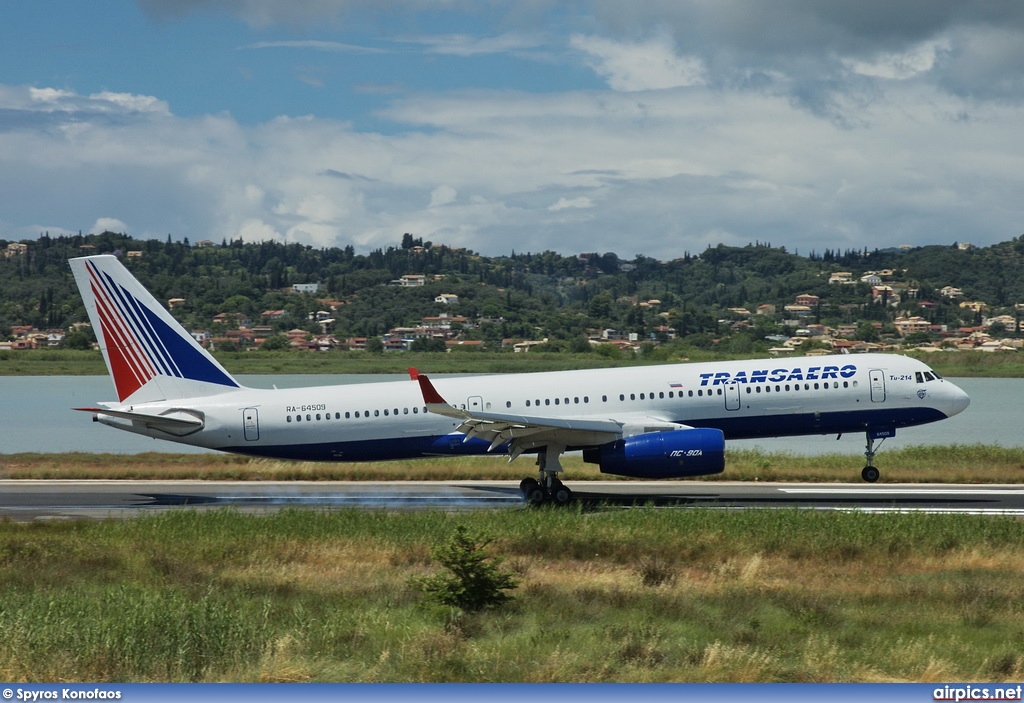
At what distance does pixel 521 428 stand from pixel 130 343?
12518mm

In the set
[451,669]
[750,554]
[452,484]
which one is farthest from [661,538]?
[452,484]

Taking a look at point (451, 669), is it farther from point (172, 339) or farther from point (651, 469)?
point (172, 339)

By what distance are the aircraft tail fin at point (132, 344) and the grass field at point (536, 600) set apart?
303 inches

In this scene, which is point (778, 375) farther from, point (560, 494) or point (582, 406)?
point (560, 494)

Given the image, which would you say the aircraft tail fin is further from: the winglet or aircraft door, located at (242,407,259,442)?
the winglet

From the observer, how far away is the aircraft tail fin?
33.5m

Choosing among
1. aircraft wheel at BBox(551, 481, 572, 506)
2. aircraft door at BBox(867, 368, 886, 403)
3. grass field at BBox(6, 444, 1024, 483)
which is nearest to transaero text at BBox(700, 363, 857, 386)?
aircraft door at BBox(867, 368, 886, 403)

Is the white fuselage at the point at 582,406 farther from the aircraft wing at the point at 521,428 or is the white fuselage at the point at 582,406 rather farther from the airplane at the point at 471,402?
the aircraft wing at the point at 521,428

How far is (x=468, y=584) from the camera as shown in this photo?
18.0 meters

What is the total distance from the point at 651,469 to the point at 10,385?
122845mm

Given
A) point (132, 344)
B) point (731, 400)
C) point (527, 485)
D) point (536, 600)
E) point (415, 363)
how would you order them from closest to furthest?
point (536, 600) → point (527, 485) → point (731, 400) → point (132, 344) → point (415, 363)

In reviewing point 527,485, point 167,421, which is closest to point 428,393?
point 527,485

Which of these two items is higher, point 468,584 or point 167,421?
point 167,421

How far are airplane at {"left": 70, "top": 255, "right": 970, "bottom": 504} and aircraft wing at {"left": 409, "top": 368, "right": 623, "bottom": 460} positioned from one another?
14 cm
